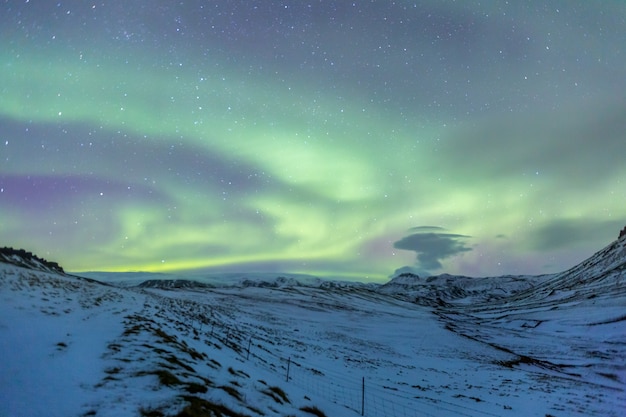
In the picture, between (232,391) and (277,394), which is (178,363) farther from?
(277,394)

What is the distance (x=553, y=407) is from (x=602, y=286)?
101947 mm

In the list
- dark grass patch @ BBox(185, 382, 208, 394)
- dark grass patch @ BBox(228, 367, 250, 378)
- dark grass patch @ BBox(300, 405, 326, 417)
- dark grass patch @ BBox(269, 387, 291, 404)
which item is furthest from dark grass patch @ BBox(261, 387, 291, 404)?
dark grass patch @ BBox(185, 382, 208, 394)

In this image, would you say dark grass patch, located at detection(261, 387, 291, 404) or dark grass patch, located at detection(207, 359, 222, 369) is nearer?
dark grass patch, located at detection(261, 387, 291, 404)

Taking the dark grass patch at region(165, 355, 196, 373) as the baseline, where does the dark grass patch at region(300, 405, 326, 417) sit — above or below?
below

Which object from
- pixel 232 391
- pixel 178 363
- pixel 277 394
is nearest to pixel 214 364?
pixel 178 363

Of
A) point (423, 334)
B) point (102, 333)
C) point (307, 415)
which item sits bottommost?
point (423, 334)

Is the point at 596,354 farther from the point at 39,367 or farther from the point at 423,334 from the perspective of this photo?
the point at 39,367

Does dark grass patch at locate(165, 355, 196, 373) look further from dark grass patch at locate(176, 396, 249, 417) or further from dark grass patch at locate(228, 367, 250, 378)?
dark grass patch at locate(176, 396, 249, 417)

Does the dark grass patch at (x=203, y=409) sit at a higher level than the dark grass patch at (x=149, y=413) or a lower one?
lower

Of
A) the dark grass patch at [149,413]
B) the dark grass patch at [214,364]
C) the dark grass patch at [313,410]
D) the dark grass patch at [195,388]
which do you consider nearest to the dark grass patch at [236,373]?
the dark grass patch at [214,364]

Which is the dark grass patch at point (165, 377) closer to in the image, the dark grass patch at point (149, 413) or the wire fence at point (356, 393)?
the dark grass patch at point (149, 413)

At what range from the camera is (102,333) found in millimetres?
15703

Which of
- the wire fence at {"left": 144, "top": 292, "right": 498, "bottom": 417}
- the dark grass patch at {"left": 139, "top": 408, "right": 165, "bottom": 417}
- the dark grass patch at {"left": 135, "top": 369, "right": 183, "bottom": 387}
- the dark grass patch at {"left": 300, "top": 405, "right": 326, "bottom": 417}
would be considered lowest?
the wire fence at {"left": 144, "top": 292, "right": 498, "bottom": 417}

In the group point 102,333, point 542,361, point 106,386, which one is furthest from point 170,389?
point 542,361
